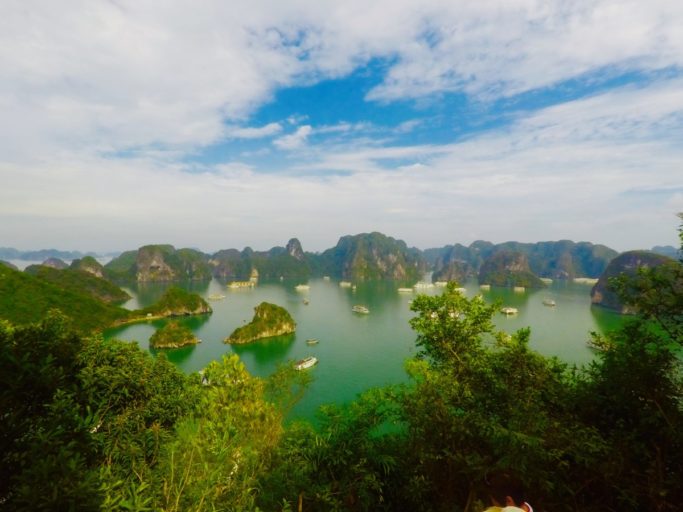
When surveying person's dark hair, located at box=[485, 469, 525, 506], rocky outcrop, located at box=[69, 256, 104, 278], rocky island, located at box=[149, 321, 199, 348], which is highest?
person's dark hair, located at box=[485, 469, 525, 506]

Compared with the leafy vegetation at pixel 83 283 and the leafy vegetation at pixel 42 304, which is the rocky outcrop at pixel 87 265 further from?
the leafy vegetation at pixel 42 304

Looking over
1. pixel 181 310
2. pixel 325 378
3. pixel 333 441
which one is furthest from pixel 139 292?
pixel 333 441

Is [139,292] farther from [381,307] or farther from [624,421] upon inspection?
[624,421]

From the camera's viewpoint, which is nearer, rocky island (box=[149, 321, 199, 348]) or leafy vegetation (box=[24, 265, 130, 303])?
rocky island (box=[149, 321, 199, 348])

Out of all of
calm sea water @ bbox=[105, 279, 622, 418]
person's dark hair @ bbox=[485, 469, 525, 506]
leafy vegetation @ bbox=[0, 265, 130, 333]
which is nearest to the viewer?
person's dark hair @ bbox=[485, 469, 525, 506]

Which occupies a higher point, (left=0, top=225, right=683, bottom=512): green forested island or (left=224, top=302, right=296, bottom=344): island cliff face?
(left=0, top=225, right=683, bottom=512): green forested island

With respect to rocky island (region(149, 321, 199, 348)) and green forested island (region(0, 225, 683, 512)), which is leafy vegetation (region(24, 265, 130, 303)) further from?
green forested island (region(0, 225, 683, 512))

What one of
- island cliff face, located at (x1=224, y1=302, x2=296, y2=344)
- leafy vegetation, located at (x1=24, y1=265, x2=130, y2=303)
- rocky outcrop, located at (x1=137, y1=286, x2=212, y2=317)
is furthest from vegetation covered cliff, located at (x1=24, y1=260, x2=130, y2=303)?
island cliff face, located at (x1=224, y1=302, x2=296, y2=344)
